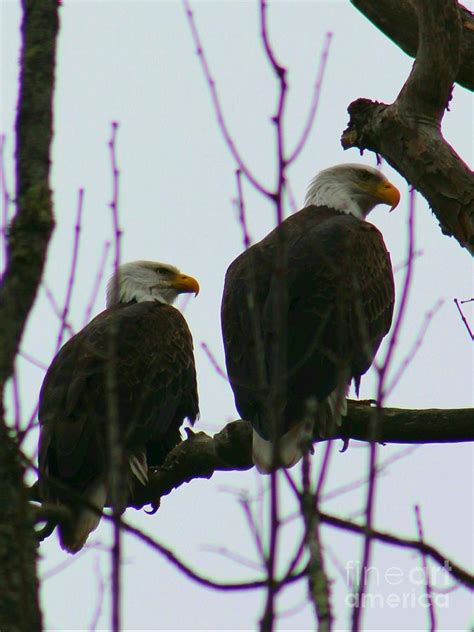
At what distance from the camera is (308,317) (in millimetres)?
6141

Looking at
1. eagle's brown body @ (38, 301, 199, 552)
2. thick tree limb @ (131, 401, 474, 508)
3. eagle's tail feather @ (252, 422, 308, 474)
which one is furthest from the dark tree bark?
eagle's brown body @ (38, 301, 199, 552)

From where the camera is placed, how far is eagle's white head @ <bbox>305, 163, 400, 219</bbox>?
7.66 metres

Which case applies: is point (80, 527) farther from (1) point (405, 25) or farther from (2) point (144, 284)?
(1) point (405, 25)

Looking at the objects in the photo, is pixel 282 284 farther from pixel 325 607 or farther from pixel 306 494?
pixel 325 607

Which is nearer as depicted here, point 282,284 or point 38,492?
point 282,284

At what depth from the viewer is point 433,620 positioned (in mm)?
2961

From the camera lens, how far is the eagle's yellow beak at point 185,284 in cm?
827

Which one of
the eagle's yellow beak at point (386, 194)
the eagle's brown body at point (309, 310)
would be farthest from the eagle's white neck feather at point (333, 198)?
the eagle's brown body at point (309, 310)

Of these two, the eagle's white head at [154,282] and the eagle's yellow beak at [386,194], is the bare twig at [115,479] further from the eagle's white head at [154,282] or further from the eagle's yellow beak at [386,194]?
the eagle's white head at [154,282]

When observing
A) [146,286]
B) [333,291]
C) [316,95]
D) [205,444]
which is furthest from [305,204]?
[316,95]

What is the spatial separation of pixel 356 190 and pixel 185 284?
128 cm

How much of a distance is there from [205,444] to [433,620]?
300 centimetres

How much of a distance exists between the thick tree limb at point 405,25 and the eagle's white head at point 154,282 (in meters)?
2.47

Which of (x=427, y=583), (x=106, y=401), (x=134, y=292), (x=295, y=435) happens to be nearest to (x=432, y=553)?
(x=427, y=583)
